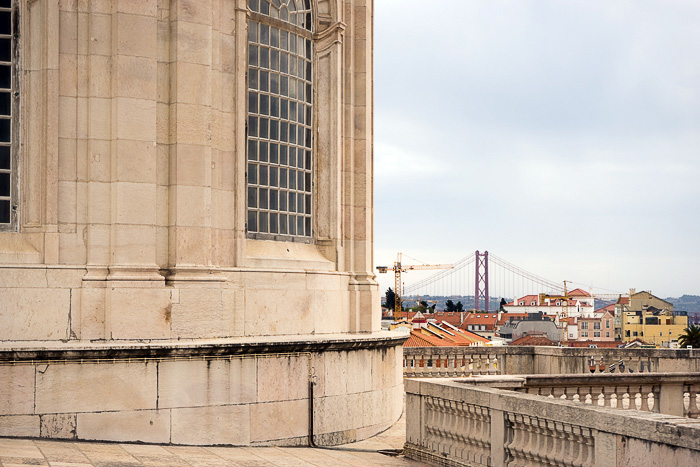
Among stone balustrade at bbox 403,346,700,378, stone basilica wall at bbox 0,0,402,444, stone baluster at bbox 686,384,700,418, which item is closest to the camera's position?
stone basilica wall at bbox 0,0,402,444

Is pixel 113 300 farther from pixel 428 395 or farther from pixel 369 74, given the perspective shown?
pixel 369 74

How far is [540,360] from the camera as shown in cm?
2400

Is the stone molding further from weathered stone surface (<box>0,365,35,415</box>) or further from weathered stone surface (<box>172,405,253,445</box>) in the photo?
weathered stone surface (<box>172,405,253,445</box>)

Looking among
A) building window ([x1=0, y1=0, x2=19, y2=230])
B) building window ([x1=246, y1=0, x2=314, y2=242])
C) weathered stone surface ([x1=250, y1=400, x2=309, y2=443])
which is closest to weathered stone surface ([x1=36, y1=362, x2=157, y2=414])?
weathered stone surface ([x1=250, y1=400, x2=309, y2=443])

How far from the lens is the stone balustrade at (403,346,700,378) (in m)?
22.6

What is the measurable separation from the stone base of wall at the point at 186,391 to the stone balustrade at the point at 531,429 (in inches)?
102

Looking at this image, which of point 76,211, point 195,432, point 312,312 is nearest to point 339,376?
point 312,312

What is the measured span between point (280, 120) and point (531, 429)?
8.53 m

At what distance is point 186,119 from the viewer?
602 inches

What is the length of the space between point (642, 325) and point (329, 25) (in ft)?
510

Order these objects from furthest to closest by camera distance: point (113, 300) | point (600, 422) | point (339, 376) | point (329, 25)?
point (329, 25) < point (339, 376) < point (113, 300) < point (600, 422)

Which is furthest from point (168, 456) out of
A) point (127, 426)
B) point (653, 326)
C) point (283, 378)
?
point (653, 326)

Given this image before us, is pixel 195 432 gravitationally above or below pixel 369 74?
below

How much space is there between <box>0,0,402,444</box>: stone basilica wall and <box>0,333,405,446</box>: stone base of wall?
0.02 m
